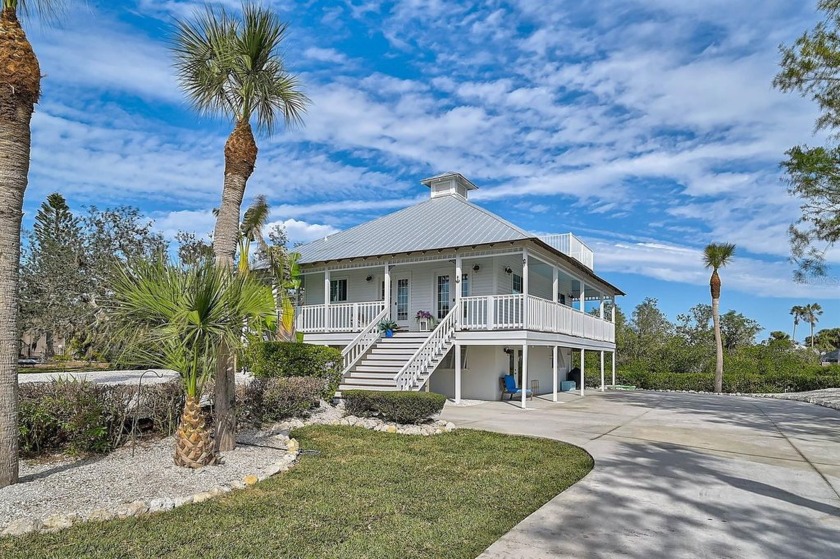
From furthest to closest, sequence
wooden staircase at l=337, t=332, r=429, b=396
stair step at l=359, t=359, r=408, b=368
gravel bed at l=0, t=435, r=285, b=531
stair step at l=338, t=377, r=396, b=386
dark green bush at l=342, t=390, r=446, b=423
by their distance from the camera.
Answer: stair step at l=359, t=359, r=408, b=368, wooden staircase at l=337, t=332, r=429, b=396, stair step at l=338, t=377, r=396, b=386, dark green bush at l=342, t=390, r=446, b=423, gravel bed at l=0, t=435, r=285, b=531

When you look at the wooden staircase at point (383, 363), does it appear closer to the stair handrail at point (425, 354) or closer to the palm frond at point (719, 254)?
the stair handrail at point (425, 354)

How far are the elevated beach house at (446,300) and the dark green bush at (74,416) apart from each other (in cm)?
681

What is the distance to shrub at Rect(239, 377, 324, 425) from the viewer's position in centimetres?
963

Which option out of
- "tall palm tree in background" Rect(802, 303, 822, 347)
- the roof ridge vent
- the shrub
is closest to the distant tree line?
the roof ridge vent

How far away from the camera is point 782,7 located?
38.6ft

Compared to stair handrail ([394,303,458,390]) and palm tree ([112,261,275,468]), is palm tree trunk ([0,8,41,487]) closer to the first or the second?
palm tree ([112,261,275,468])

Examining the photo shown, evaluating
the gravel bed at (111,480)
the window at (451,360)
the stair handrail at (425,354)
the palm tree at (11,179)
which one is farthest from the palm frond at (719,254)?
the palm tree at (11,179)

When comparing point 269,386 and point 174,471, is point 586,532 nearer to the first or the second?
point 174,471

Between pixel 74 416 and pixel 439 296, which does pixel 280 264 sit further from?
pixel 74 416

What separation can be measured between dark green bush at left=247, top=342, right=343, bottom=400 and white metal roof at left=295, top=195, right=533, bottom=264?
4848mm

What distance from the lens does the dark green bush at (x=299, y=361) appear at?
12.6 metres

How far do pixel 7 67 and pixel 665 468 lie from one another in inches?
357

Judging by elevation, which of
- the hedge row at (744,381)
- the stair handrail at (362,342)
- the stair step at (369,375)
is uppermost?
the stair handrail at (362,342)

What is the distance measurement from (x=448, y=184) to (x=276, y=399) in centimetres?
1465
